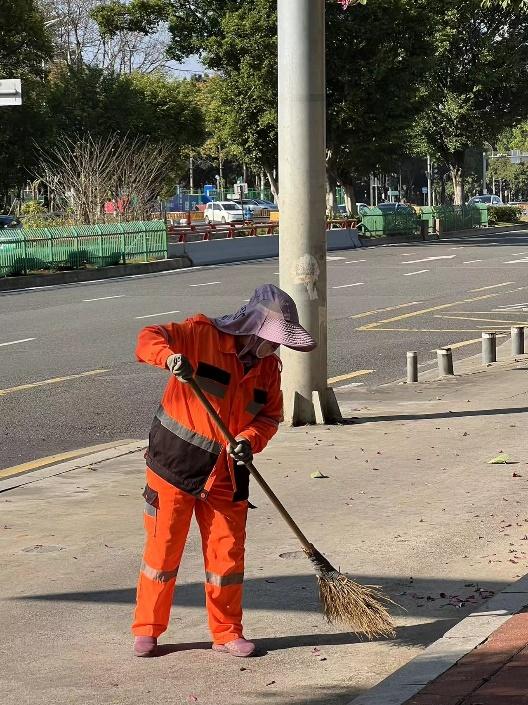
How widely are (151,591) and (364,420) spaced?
5844 mm

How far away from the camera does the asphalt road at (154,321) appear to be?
11914 millimetres

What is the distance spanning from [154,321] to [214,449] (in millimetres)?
15573

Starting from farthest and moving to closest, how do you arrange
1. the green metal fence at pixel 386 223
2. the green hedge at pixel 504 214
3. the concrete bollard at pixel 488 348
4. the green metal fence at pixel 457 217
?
the green hedge at pixel 504 214
the green metal fence at pixel 457 217
the green metal fence at pixel 386 223
the concrete bollard at pixel 488 348

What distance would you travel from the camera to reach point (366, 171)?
56.4 meters

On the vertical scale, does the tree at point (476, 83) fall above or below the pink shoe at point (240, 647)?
above

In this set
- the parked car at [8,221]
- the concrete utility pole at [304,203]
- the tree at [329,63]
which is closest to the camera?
the concrete utility pole at [304,203]

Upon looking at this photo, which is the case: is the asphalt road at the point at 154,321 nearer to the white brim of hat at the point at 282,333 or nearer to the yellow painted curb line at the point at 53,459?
the yellow painted curb line at the point at 53,459

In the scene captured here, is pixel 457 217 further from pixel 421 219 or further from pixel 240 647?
pixel 240 647

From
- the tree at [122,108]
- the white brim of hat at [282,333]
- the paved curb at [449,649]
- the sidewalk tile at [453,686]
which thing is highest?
the tree at [122,108]

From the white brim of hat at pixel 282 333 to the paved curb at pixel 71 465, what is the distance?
3.87 m

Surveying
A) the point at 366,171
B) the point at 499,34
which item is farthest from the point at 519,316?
the point at 499,34

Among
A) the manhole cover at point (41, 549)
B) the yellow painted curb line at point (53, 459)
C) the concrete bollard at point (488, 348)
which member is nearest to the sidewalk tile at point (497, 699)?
the manhole cover at point (41, 549)

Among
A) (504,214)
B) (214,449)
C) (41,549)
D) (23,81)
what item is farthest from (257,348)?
(504,214)

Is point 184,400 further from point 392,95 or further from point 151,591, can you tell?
point 392,95
